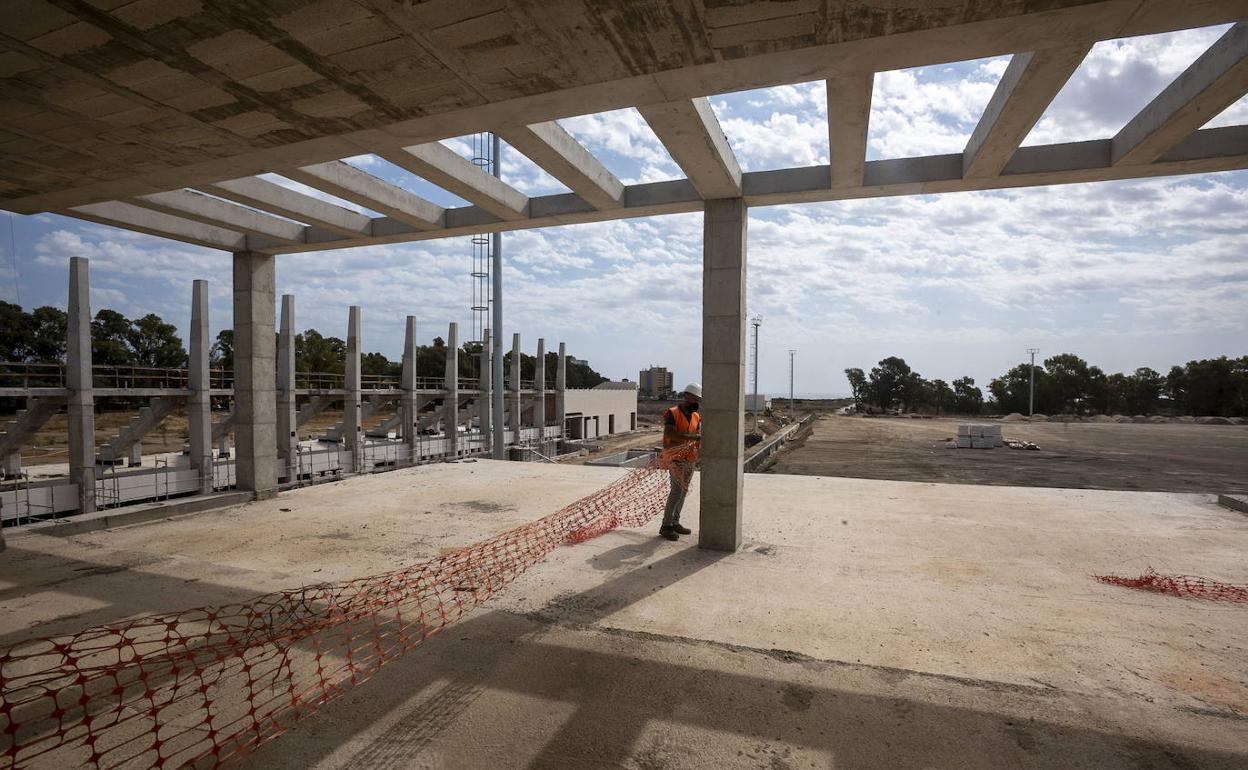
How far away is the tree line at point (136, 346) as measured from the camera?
29.6 m

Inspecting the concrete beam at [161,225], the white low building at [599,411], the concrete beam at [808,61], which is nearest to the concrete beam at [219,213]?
the concrete beam at [161,225]

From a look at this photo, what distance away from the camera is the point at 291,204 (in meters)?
8.11

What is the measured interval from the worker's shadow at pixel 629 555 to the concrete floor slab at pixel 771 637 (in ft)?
0.13

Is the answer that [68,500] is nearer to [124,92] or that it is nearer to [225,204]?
[225,204]

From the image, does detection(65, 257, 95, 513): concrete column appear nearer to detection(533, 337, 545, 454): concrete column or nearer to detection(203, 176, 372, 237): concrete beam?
Answer: detection(203, 176, 372, 237): concrete beam

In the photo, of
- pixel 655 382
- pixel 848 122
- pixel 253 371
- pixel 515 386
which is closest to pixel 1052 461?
pixel 515 386

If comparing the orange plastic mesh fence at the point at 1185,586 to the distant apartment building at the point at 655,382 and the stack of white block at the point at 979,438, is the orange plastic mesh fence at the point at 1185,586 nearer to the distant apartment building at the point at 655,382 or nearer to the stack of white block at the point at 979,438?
the stack of white block at the point at 979,438

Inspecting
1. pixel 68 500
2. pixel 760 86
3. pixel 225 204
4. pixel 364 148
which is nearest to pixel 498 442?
pixel 68 500

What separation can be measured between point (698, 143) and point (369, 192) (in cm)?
456

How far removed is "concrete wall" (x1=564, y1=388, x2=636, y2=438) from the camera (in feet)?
128

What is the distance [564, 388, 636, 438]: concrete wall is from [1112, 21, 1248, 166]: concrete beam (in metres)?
31.8

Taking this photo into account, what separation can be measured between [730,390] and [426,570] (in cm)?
413

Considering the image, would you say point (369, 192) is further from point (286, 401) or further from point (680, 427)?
point (286, 401)

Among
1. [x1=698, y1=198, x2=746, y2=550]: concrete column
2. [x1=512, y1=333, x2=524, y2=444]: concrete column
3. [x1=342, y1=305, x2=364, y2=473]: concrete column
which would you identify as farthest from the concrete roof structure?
[x1=512, y1=333, x2=524, y2=444]: concrete column
